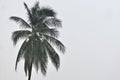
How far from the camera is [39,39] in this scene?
31594mm

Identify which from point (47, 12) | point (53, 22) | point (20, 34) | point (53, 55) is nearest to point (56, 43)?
point (53, 55)

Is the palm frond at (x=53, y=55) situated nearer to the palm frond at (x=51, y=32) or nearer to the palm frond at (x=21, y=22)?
the palm frond at (x=51, y=32)

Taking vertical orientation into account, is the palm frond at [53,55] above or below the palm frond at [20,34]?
below

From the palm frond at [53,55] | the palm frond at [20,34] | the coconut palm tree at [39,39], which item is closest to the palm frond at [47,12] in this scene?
the coconut palm tree at [39,39]

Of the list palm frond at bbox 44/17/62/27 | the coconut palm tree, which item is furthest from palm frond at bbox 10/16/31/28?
palm frond at bbox 44/17/62/27

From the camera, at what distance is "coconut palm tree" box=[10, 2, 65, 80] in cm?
3097

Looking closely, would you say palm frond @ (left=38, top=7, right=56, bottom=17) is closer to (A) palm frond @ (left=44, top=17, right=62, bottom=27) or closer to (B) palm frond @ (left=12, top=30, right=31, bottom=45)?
(A) palm frond @ (left=44, top=17, right=62, bottom=27)

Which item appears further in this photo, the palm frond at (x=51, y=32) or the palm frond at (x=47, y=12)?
the palm frond at (x=47, y=12)

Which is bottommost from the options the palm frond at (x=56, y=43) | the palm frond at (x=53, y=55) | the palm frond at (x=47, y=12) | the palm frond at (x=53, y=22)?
the palm frond at (x=53, y=55)

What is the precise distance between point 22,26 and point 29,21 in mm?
882

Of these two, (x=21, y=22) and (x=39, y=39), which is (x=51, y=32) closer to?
(x=39, y=39)

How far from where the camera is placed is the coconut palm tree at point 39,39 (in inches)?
1219

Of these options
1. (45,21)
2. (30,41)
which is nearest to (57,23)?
(45,21)

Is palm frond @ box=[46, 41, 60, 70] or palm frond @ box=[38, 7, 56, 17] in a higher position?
palm frond @ box=[38, 7, 56, 17]
